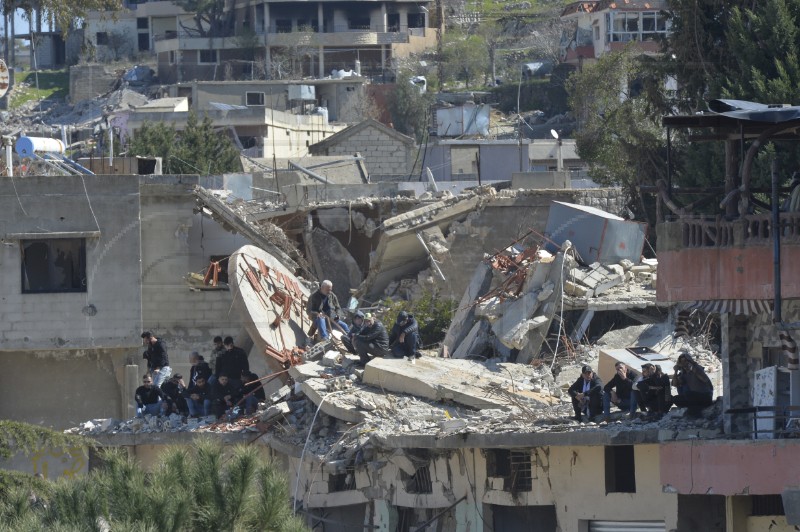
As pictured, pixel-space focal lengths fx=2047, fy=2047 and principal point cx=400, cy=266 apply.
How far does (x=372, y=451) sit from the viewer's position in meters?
24.3

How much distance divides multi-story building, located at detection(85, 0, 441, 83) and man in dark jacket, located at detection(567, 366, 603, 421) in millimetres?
72313

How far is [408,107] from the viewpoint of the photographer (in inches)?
3300

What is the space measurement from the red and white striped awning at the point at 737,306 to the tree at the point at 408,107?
201 feet

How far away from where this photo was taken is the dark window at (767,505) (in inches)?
822

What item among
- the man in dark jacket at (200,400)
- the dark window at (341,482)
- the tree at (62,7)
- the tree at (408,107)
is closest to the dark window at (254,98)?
the tree at (408,107)

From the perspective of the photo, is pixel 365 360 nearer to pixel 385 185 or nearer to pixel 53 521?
pixel 53 521

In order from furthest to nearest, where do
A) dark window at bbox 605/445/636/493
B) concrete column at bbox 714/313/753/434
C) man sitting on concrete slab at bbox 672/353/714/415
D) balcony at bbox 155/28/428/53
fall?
balcony at bbox 155/28/428/53, dark window at bbox 605/445/636/493, man sitting on concrete slab at bbox 672/353/714/415, concrete column at bbox 714/313/753/434

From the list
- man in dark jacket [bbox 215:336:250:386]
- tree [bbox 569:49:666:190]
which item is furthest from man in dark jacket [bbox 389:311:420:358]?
tree [bbox 569:49:666:190]

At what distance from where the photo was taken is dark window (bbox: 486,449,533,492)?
922 inches

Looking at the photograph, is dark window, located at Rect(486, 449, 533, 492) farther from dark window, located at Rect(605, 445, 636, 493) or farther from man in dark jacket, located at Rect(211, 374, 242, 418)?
man in dark jacket, located at Rect(211, 374, 242, 418)

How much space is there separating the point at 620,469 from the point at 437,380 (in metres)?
3.43

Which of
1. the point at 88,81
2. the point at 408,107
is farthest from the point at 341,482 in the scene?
the point at 88,81

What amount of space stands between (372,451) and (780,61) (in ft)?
37.4

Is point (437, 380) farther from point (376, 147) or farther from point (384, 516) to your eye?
point (376, 147)
